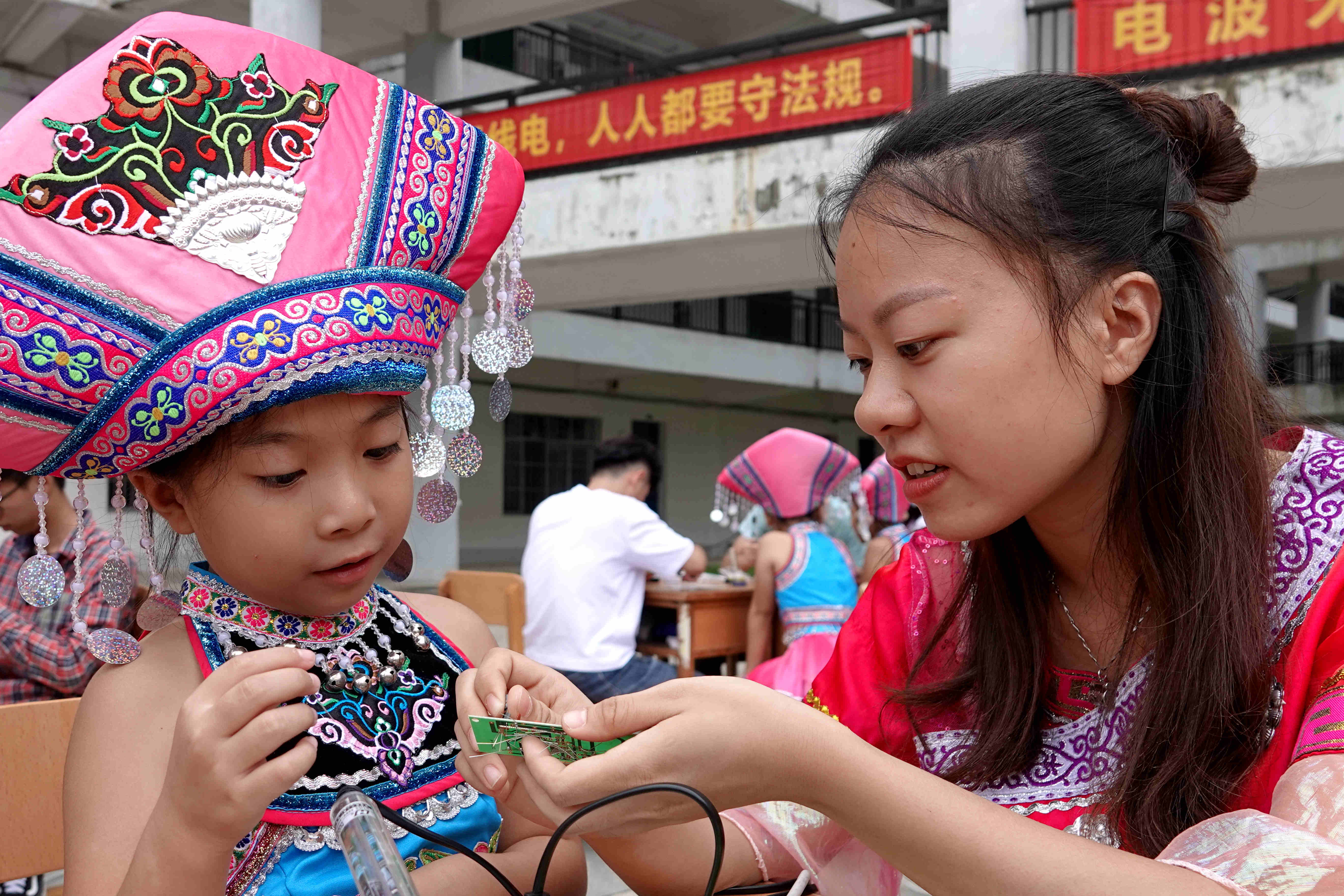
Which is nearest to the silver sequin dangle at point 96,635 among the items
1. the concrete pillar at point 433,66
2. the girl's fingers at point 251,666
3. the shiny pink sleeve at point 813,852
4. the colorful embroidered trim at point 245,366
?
the colorful embroidered trim at point 245,366

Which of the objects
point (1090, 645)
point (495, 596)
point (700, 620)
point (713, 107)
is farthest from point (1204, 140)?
point (713, 107)

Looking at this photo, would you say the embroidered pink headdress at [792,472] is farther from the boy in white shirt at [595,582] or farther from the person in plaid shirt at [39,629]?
the person in plaid shirt at [39,629]

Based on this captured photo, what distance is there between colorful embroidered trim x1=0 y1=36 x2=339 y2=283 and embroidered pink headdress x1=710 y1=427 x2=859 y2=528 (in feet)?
13.6

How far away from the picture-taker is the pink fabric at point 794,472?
203 inches

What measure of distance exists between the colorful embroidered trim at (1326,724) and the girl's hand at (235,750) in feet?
3.11

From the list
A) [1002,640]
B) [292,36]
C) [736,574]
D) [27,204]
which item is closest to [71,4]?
[292,36]

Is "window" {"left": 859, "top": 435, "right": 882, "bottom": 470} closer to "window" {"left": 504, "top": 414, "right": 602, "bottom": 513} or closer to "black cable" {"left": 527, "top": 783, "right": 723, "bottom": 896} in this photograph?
"window" {"left": 504, "top": 414, "right": 602, "bottom": 513}

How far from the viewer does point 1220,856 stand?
887 millimetres

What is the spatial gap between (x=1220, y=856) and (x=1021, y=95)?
31.5 inches

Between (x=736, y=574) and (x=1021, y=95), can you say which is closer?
(x=1021, y=95)

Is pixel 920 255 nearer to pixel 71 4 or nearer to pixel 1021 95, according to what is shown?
pixel 1021 95

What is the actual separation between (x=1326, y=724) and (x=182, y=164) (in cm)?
126

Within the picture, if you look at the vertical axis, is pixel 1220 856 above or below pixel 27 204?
below

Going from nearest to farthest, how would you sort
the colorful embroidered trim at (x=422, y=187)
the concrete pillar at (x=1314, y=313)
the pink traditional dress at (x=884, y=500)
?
the colorful embroidered trim at (x=422, y=187) < the pink traditional dress at (x=884, y=500) < the concrete pillar at (x=1314, y=313)
